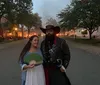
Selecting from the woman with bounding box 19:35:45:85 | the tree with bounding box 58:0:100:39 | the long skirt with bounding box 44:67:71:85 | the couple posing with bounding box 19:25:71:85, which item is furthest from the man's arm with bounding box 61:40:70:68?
the tree with bounding box 58:0:100:39

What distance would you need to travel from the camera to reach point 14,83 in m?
8.52

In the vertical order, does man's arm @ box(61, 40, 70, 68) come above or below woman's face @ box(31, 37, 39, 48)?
below

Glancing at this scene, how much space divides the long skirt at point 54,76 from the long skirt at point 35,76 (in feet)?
0.29

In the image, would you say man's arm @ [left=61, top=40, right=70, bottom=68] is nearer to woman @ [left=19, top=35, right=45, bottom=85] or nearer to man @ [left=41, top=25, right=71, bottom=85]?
man @ [left=41, top=25, right=71, bottom=85]

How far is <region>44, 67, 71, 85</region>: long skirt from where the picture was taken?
14.3ft

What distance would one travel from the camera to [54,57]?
14.1 ft

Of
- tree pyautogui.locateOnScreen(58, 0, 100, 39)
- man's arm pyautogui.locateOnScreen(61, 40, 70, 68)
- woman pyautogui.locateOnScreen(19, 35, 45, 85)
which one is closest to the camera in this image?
woman pyautogui.locateOnScreen(19, 35, 45, 85)

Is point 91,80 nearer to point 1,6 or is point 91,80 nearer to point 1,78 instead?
point 1,78

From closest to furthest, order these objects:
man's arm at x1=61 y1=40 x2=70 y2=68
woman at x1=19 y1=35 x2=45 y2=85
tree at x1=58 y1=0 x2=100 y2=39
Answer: woman at x1=19 y1=35 x2=45 y2=85 < man's arm at x1=61 y1=40 x2=70 y2=68 < tree at x1=58 y1=0 x2=100 y2=39

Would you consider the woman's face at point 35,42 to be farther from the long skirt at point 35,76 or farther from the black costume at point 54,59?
the long skirt at point 35,76

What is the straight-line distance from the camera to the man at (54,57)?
4.34 meters

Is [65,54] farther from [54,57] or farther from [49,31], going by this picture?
[49,31]

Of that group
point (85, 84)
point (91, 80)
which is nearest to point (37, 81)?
point (85, 84)

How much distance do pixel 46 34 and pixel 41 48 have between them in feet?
0.82
